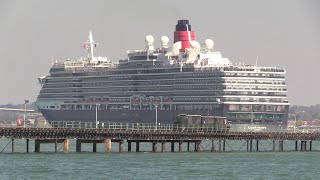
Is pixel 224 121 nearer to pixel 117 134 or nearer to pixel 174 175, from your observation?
pixel 117 134

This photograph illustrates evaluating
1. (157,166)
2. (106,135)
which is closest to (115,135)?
(106,135)

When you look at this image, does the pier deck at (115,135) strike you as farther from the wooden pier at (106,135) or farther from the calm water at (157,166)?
the calm water at (157,166)

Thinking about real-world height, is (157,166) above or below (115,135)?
below

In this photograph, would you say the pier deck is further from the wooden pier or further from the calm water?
the calm water

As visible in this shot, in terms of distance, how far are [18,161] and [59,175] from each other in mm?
18314

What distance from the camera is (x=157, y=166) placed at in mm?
121188

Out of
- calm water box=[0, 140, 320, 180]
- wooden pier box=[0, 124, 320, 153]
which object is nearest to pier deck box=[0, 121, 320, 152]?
wooden pier box=[0, 124, 320, 153]

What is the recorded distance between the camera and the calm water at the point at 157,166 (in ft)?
363

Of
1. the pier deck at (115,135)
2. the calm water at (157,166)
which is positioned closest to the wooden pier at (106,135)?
the pier deck at (115,135)

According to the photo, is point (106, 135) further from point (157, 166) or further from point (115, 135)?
point (157, 166)

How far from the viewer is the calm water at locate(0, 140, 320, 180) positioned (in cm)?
11062

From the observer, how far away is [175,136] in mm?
145000

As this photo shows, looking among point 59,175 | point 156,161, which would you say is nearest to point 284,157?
point 156,161

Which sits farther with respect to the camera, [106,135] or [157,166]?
[106,135]
